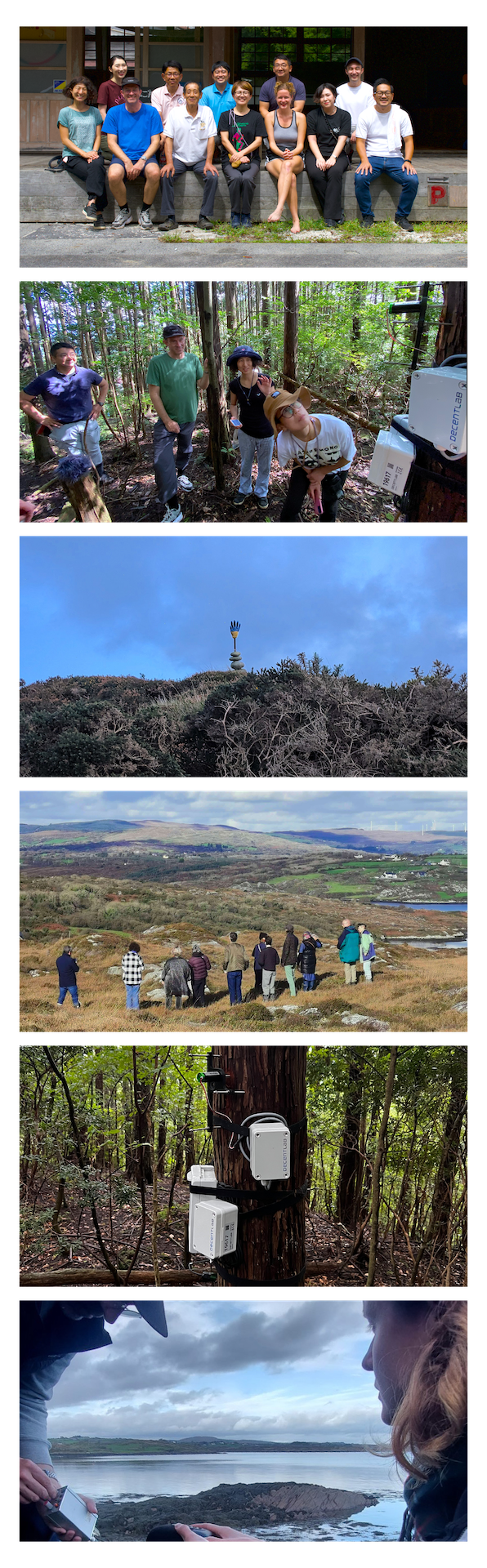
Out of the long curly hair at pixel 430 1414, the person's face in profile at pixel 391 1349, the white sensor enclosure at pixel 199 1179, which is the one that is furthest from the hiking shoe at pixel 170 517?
the long curly hair at pixel 430 1414

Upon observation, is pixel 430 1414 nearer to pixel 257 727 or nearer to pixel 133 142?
pixel 257 727

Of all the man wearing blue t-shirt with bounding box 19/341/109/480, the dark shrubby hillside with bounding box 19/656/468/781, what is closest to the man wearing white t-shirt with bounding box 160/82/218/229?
the man wearing blue t-shirt with bounding box 19/341/109/480

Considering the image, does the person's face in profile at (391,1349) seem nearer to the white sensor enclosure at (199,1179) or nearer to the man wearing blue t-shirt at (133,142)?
the white sensor enclosure at (199,1179)

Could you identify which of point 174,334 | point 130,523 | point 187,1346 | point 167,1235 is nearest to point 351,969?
point 167,1235

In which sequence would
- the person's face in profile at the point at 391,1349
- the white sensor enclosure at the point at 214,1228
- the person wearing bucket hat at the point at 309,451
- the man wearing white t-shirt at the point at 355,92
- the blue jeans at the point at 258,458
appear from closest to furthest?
the white sensor enclosure at the point at 214,1228, the person's face in profile at the point at 391,1349, the person wearing bucket hat at the point at 309,451, the blue jeans at the point at 258,458, the man wearing white t-shirt at the point at 355,92

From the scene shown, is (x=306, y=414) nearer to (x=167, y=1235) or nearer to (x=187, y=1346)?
(x=167, y=1235)

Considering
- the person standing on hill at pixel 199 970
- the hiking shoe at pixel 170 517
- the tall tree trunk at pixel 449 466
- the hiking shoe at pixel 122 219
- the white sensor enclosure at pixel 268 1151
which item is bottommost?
the white sensor enclosure at pixel 268 1151
